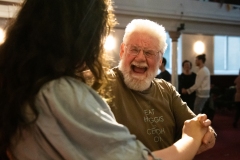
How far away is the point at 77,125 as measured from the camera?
2.51 ft

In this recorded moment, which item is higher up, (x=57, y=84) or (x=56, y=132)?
(x=57, y=84)

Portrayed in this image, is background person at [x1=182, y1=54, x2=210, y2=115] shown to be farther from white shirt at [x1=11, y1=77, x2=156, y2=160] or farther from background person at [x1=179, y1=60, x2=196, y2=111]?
white shirt at [x1=11, y1=77, x2=156, y2=160]

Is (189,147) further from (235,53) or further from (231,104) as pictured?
(235,53)

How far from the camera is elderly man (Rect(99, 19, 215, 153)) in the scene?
1.48 m

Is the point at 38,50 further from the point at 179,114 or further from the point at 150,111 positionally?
the point at 179,114

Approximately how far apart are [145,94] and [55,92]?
2.75ft

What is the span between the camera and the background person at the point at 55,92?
2.52ft

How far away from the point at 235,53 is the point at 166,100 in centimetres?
1122

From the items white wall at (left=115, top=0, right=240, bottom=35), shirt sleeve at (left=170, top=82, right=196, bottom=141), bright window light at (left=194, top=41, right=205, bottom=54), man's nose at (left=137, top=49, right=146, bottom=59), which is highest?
white wall at (left=115, top=0, right=240, bottom=35)

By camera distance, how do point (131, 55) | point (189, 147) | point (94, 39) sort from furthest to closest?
point (131, 55) → point (189, 147) → point (94, 39)

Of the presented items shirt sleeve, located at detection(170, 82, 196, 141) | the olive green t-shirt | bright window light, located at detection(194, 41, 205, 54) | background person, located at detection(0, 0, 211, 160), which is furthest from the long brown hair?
bright window light, located at detection(194, 41, 205, 54)

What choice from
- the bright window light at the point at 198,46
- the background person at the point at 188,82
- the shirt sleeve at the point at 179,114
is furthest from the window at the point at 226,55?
the shirt sleeve at the point at 179,114

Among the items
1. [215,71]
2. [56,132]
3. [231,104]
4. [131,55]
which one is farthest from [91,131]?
[215,71]

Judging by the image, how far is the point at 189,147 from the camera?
1029mm
